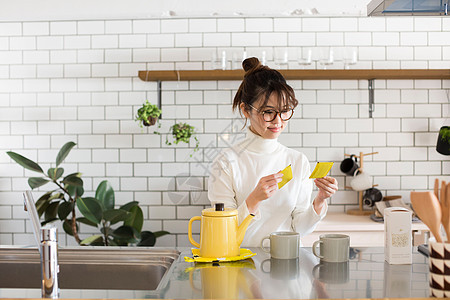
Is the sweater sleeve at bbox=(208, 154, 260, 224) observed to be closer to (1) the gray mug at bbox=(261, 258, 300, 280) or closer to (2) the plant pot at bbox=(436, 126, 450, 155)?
(1) the gray mug at bbox=(261, 258, 300, 280)

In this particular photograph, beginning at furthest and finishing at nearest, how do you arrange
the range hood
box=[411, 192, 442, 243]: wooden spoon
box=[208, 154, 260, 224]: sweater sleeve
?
1. box=[208, 154, 260, 224]: sweater sleeve
2. the range hood
3. box=[411, 192, 442, 243]: wooden spoon

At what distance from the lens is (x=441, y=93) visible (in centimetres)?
412

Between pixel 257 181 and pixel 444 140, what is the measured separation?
7.07 ft

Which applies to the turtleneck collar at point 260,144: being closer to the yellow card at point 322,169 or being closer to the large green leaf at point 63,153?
the yellow card at point 322,169

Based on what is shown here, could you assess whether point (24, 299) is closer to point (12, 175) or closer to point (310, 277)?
point (310, 277)

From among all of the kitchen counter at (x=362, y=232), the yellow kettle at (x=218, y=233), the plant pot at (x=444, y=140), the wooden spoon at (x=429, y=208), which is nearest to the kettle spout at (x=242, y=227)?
the yellow kettle at (x=218, y=233)

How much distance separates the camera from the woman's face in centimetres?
219

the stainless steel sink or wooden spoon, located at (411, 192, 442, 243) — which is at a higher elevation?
wooden spoon, located at (411, 192, 442, 243)

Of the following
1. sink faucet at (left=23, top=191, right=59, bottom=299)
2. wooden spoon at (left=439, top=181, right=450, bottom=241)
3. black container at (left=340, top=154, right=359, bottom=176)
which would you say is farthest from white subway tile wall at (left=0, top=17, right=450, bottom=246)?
wooden spoon at (left=439, top=181, right=450, bottom=241)

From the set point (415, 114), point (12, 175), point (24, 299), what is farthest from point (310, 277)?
point (12, 175)

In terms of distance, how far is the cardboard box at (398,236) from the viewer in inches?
67.6

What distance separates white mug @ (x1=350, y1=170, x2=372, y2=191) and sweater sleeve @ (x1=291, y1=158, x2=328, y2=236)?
1597 millimetres

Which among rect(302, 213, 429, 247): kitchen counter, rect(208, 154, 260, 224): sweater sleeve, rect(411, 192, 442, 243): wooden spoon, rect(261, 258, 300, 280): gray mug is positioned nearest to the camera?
rect(411, 192, 442, 243): wooden spoon

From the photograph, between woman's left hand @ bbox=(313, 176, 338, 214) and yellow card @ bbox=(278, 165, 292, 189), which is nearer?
yellow card @ bbox=(278, 165, 292, 189)
